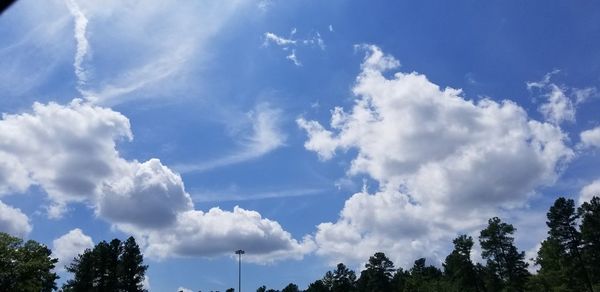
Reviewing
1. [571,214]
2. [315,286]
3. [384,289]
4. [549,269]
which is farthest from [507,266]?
[315,286]

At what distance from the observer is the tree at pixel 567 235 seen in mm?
66750

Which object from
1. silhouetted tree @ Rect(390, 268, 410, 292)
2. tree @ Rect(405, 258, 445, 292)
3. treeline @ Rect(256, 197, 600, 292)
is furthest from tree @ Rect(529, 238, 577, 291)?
silhouetted tree @ Rect(390, 268, 410, 292)

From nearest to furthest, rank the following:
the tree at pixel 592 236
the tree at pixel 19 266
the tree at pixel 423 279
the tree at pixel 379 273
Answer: the tree at pixel 19 266 < the tree at pixel 592 236 < the tree at pixel 423 279 < the tree at pixel 379 273

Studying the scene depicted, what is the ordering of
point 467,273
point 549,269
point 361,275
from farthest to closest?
1. point 361,275
2. point 467,273
3. point 549,269

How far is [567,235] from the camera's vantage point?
225ft

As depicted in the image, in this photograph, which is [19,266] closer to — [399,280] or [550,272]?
[550,272]

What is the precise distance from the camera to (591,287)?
62.9m

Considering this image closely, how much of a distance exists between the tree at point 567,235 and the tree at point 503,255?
7367 mm

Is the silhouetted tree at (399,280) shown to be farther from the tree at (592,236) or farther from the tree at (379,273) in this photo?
the tree at (592,236)

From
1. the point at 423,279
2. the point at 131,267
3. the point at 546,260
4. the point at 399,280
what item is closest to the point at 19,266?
the point at 131,267

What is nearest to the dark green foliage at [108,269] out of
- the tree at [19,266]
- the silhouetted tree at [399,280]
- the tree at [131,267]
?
the tree at [131,267]

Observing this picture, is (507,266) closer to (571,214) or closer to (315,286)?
(571,214)

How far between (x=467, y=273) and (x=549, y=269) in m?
12.5

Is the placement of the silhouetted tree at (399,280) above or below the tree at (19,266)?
above
